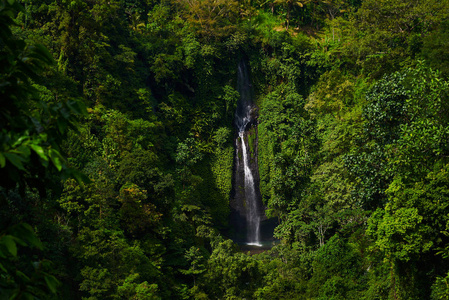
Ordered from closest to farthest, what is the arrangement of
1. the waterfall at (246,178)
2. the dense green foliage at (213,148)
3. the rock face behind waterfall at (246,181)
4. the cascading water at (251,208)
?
the dense green foliage at (213,148) → the cascading water at (251,208) → the rock face behind waterfall at (246,181) → the waterfall at (246,178)

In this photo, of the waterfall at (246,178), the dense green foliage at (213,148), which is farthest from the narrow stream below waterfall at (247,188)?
the dense green foliage at (213,148)

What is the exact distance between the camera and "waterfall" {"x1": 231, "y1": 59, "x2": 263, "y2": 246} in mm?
28922

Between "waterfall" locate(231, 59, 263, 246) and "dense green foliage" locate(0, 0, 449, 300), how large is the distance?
0.86 meters

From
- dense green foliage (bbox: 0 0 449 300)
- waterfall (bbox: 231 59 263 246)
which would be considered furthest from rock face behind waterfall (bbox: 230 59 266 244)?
dense green foliage (bbox: 0 0 449 300)

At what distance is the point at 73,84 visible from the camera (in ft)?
67.5

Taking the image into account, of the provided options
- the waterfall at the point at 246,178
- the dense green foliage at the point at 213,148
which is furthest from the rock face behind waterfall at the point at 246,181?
the dense green foliage at the point at 213,148

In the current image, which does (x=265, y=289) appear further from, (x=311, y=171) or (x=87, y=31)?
(x=87, y=31)

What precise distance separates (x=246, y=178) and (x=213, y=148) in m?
3.28

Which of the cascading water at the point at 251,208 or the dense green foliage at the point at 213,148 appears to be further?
the cascading water at the point at 251,208

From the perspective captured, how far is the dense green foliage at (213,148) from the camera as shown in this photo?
2.96 m

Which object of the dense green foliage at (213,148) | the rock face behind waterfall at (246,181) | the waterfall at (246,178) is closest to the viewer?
the dense green foliage at (213,148)

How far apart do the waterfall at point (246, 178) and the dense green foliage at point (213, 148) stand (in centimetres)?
86

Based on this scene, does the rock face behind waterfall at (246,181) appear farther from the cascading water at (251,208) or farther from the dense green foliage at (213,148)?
the dense green foliage at (213,148)

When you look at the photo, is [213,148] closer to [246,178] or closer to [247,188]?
[246,178]
